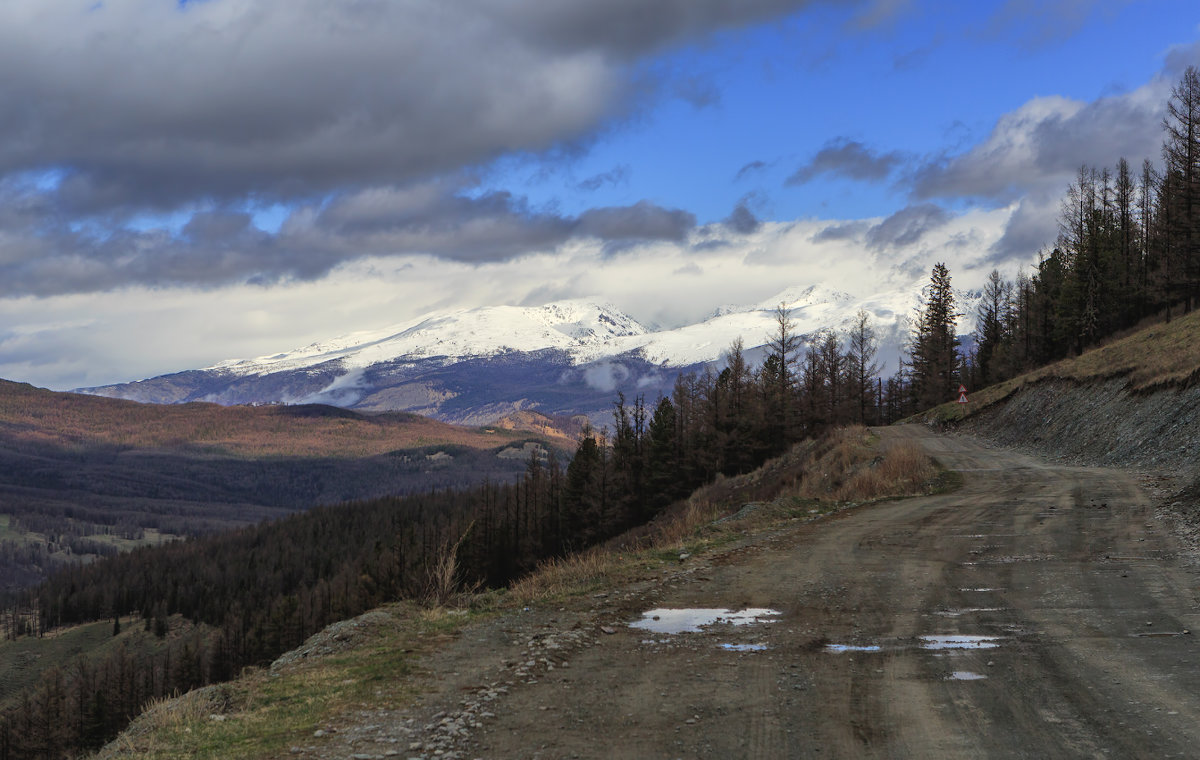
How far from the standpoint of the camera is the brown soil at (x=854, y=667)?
7.41 metres

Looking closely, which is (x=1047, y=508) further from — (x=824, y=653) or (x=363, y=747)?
(x=363, y=747)

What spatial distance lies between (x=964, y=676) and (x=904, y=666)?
0.68 m

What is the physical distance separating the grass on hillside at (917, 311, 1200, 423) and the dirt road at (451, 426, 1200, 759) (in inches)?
913

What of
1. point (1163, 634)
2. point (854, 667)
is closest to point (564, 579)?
point (854, 667)

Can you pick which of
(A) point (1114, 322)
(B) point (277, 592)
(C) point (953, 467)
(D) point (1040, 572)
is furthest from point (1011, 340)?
(B) point (277, 592)

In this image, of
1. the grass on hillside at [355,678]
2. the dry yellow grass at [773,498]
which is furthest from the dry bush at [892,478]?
the grass on hillside at [355,678]

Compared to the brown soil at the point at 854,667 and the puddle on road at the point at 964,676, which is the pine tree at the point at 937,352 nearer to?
the brown soil at the point at 854,667

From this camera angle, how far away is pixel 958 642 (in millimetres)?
10297

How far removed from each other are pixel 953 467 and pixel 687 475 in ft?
131

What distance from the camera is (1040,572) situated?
14.3 m

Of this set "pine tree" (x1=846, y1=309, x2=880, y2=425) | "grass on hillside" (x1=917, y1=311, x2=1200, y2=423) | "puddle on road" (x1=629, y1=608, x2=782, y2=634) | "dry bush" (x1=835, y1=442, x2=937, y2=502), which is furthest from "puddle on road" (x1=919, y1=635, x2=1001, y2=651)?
"pine tree" (x1=846, y1=309, x2=880, y2=425)

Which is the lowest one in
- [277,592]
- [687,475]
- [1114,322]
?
[277,592]

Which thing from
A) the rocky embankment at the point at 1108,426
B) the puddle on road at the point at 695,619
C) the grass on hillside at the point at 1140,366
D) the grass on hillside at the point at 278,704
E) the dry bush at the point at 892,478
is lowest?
the grass on hillside at the point at 278,704

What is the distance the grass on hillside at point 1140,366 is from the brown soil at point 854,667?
929 inches
